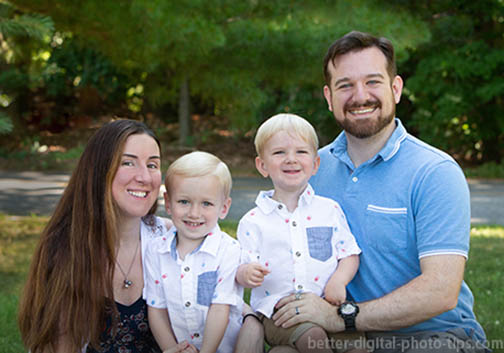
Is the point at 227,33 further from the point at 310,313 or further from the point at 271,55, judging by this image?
the point at 310,313

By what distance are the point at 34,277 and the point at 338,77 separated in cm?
176

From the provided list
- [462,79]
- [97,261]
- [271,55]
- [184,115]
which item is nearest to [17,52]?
[271,55]

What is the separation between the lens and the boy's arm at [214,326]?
241 cm

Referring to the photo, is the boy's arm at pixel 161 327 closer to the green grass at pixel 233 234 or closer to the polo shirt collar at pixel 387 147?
the polo shirt collar at pixel 387 147

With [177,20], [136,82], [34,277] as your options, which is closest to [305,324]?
[34,277]

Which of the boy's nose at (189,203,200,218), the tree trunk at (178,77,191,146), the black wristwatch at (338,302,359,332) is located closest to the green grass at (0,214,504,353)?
the black wristwatch at (338,302,359,332)

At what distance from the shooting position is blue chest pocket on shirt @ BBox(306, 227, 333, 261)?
2559 millimetres

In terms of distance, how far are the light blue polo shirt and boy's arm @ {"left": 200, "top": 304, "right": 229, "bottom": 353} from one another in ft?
2.31

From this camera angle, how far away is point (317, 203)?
2.64 metres

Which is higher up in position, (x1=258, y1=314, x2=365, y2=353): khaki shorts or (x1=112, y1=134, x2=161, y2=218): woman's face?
(x1=112, y1=134, x2=161, y2=218): woman's face

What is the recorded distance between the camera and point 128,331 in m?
2.61

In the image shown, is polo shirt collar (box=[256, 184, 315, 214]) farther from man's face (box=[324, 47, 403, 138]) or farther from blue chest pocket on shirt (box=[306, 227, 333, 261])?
man's face (box=[324, 47, 403, 138])

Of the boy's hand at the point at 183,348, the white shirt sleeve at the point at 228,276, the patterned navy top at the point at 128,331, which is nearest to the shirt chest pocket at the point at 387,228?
the white shirt sleeve at the point at 228,276

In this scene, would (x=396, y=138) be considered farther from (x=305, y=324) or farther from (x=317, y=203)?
(x=305, y=324)
